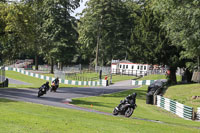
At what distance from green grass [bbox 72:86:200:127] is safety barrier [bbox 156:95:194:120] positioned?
45cm

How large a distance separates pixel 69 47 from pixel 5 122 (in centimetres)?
5675

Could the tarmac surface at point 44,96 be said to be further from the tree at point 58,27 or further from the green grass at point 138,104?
the tree at point 58,27

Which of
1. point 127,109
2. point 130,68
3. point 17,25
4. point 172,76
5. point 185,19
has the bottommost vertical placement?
point 127,109

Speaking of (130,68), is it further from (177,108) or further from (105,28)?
(177,108)

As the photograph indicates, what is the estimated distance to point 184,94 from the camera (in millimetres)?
31406

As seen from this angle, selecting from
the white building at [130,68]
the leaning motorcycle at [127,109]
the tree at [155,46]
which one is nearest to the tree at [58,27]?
the white building at [130,68]

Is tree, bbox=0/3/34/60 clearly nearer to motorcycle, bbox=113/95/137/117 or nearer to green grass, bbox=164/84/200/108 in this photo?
green grass, bbox=164/84/200/108

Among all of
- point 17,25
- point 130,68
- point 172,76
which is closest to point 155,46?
point 172,76

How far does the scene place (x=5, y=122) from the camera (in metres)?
11.0

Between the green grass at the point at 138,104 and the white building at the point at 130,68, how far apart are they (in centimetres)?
2490

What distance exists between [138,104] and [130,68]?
1468 inches

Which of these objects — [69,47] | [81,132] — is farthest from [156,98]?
[69,47]

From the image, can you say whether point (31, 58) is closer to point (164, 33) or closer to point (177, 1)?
point (164, 33)

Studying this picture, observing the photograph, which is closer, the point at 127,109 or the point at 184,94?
the point at 127,109
